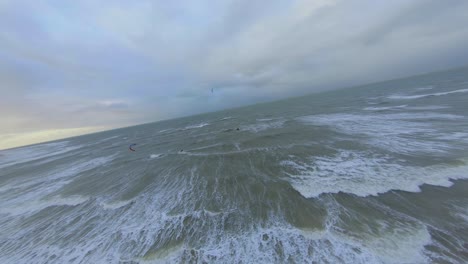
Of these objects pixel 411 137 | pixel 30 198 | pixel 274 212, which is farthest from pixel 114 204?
pixel 411 137

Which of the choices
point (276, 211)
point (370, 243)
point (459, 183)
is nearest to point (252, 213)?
point (276, 211)

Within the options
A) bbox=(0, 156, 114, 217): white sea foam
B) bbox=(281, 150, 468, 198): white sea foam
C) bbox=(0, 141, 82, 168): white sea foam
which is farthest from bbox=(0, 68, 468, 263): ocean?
bbox=(0, 141, 82, 168): white sea foam

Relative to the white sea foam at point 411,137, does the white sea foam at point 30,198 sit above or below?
above

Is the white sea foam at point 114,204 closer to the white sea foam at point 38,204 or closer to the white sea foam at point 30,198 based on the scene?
the white sea foam at point 38,204

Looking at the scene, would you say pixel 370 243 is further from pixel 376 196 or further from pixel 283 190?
pixel 283 190

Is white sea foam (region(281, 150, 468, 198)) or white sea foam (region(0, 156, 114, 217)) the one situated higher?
white sea foam (region(0, 156, 114, 217))

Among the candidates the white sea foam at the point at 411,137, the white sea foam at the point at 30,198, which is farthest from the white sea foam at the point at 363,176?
the white sea foam at the point at 30,198

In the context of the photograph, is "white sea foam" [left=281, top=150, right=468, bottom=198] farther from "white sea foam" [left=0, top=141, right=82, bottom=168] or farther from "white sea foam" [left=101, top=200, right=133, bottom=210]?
"white sea foam" [left=0, top=141, right=82, bottom=168]

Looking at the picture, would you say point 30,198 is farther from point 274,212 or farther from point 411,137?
point 411,137
